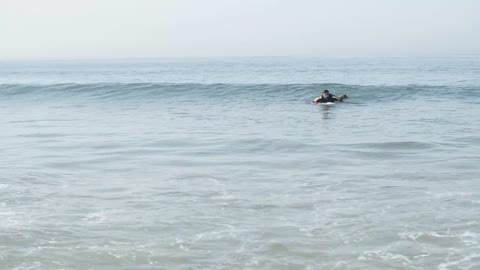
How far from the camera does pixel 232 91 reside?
4191 centimetres

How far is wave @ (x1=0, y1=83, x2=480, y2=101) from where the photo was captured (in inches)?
1483

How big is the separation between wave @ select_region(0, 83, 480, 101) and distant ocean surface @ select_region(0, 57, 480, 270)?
26.6ft

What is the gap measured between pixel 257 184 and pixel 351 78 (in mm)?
38208

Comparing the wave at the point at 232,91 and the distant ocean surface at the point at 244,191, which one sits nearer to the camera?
the distant ocean surface at the point at 244,191

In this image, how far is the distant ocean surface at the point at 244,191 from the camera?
1001cm

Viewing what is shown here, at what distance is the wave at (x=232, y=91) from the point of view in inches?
1483

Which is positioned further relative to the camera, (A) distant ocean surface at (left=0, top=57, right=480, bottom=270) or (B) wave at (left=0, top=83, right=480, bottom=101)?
(B) wave at (left=0, top=83, right=480, bottom=101)

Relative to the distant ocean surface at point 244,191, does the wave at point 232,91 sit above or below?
above

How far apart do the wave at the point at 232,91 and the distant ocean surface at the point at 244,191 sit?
809cm

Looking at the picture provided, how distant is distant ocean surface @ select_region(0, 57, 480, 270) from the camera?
32.8 feet

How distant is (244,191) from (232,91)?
28.2 m

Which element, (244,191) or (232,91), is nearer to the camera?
(244,191)

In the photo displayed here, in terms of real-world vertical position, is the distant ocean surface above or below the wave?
below

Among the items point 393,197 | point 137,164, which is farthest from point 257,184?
point 137,164
